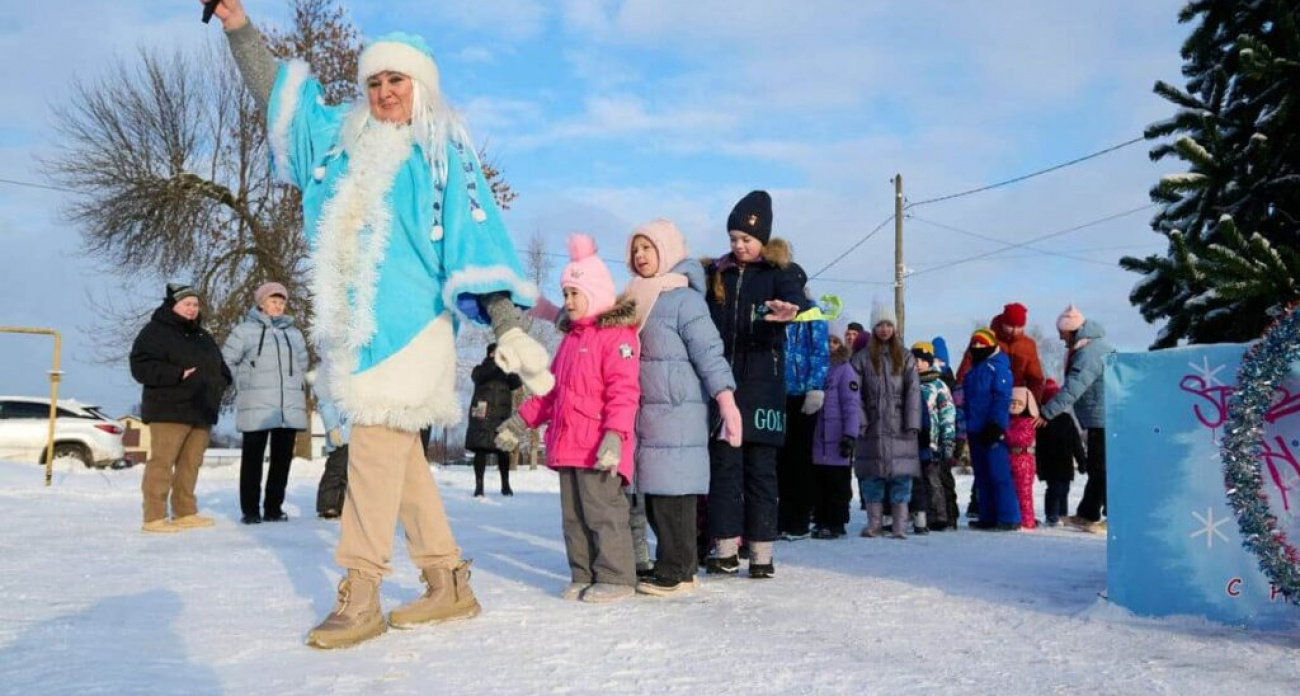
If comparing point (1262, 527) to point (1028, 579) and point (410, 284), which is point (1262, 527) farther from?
point (410, 284)

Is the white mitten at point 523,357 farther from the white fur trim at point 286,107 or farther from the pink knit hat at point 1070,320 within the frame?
the pink knit hat at point 1070,320

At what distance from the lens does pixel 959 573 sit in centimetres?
556

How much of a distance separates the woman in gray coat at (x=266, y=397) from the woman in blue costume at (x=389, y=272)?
502 cm

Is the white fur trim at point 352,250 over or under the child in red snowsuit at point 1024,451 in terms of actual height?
over

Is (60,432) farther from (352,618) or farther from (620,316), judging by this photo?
(352,618)

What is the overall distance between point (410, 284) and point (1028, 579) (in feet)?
11.4

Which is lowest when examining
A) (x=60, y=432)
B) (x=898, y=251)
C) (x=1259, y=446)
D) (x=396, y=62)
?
(x=60, y=432)

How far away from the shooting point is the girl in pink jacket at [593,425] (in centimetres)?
A: 470

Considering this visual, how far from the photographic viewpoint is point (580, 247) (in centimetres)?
509

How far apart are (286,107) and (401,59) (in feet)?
1.50

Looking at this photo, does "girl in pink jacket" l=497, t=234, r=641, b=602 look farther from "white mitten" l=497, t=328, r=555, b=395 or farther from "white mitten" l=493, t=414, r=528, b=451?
"white mitten" l=497, t=328, r=555, b=395

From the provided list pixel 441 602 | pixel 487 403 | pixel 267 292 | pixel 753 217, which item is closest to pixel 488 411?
pixel 487 403

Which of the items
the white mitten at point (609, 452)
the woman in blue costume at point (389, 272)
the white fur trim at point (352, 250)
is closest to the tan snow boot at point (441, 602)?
the woman in blue costume at point (389, 272)

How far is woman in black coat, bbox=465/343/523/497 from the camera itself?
42.1 feet
